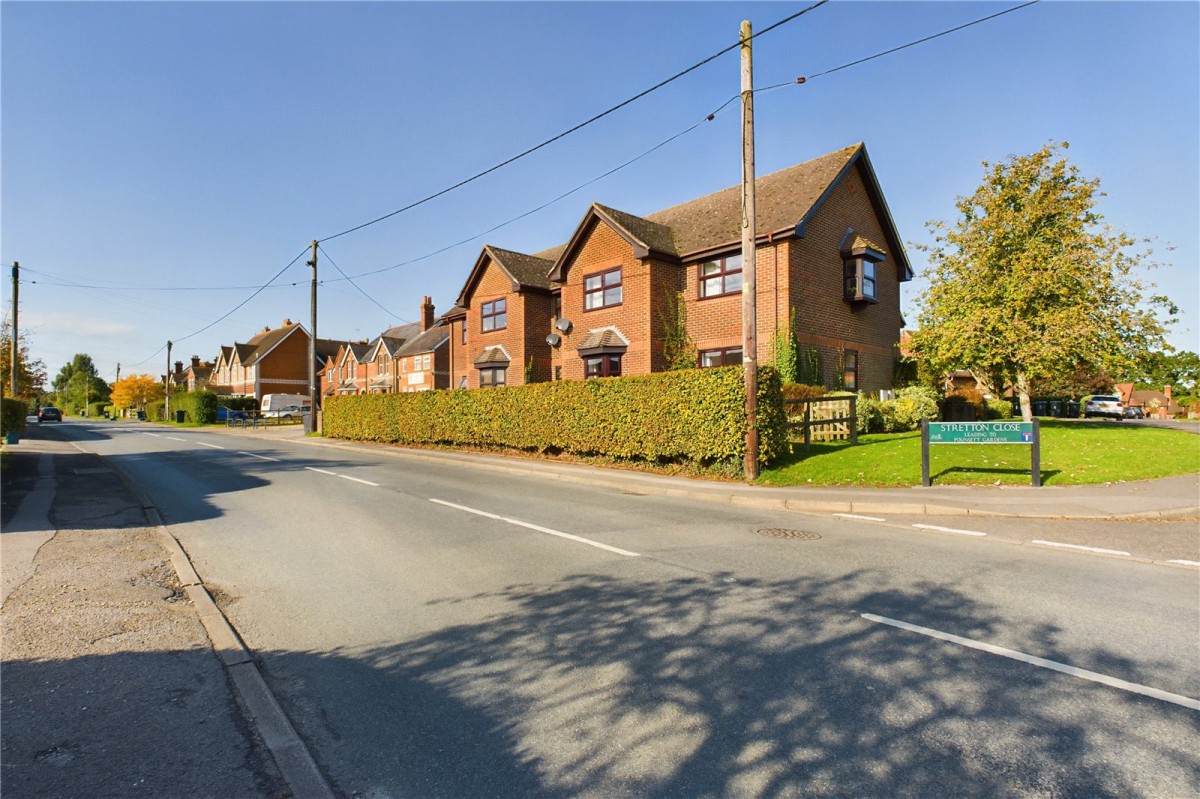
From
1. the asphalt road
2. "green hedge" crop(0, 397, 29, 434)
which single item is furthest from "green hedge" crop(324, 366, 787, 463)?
"green hedge" crop(0, 397, 29, 434)

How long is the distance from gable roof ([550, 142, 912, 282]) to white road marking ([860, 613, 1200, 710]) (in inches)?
654

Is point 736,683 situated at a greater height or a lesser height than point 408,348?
lesser

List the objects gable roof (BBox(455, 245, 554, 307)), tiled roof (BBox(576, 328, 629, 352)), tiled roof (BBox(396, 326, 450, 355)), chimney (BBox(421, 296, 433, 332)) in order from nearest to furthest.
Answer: tiled roof (BBox(576, 328, 629, 352)), gable roof (BBox(455, 245, 554, 307)), tiled roof (BBox(396, 326, 450, 355)), chimney (BBox(421, 296, 433, 332))

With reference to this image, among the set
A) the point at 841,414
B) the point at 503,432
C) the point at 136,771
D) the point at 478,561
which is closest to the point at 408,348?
the point at 503,432

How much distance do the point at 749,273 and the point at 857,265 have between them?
11.0 meters

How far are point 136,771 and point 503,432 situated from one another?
1797 centimetres

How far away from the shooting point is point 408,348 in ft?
169

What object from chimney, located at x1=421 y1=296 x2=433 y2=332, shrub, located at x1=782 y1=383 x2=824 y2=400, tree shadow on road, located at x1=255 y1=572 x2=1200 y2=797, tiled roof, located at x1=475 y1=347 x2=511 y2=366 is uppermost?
chimney, located at x1=421 y1=296 x2=433 y2=332

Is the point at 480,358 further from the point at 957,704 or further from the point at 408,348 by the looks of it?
the point at 957,704

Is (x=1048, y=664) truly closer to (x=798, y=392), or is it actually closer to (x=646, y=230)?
(x=798, y=392)

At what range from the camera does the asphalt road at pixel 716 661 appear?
3010mm

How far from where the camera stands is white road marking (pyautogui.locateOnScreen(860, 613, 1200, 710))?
369cm

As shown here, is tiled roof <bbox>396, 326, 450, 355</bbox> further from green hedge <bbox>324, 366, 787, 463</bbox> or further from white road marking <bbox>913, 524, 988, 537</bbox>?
white road marking <bbox>913, 524, 988, 537</bbox>

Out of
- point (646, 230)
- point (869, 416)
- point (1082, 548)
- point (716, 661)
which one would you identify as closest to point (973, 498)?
point (1082, 548)
